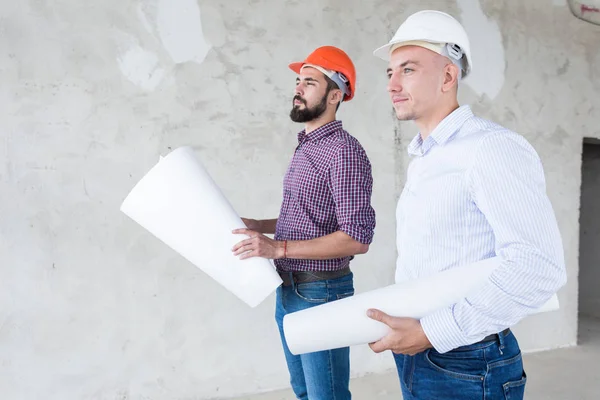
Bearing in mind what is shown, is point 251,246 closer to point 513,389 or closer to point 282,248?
point 282,248

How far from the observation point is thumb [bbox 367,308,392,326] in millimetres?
1055

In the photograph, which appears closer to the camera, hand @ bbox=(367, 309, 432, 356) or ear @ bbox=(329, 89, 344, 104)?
hand @ bbox=(367, 309, 432, 356)

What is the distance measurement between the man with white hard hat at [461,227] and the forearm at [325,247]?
465 millimetres

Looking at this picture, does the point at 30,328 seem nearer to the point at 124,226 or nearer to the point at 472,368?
the point at 124,226

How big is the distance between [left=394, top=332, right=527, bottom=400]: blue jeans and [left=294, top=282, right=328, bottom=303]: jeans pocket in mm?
704

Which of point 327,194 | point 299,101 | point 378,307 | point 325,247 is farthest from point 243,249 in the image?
point 299,101

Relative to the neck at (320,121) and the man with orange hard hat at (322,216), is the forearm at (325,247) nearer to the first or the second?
the man with orange hard hat at (322,216)

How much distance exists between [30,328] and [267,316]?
47.7 inches

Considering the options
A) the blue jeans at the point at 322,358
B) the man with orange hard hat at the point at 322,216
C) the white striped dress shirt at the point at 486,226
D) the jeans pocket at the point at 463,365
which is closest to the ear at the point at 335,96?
Result: the man with orange hard hat at the point at 322,216

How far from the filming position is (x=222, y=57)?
306 cm

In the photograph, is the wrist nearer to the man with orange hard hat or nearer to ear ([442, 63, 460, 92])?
the man with orange hard hat

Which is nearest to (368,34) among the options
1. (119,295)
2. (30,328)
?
(119,295)

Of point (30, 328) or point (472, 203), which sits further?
point (30, 328)

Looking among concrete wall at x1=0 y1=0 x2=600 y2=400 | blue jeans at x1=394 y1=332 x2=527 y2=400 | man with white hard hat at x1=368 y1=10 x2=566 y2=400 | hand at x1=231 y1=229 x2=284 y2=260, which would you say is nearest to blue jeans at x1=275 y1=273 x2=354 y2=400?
hand at x1=231 y1=229 x2=284 y2=260
